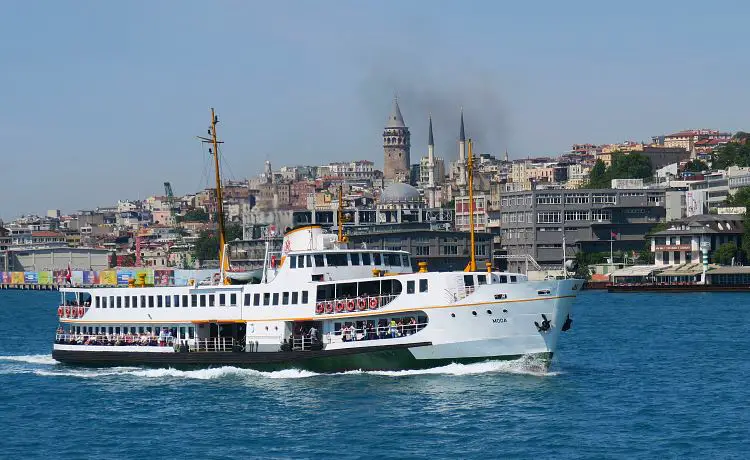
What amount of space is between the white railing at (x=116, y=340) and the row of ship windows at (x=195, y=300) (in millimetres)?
1058

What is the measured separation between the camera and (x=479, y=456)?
30109 millimetres

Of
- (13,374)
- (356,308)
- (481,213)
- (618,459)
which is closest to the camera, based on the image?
(618,459)

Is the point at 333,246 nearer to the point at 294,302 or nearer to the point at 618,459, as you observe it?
the point at 294,302

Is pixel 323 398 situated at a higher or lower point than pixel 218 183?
lower

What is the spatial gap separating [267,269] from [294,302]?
2.18m

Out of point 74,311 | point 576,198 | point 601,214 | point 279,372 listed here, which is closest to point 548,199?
point 576,198

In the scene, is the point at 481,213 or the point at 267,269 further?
the point at 481,213

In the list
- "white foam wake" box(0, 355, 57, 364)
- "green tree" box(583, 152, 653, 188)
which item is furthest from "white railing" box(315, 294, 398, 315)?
"green tree" box(583, 152, 653, 188)

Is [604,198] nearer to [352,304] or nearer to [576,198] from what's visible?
[576,198]

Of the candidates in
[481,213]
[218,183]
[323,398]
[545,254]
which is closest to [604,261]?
[545,254]

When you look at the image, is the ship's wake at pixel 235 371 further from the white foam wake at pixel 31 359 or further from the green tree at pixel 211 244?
Answer: the green tree at pixel 211 244

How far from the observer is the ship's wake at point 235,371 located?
1551 inches

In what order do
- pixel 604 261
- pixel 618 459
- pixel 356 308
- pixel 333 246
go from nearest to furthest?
1. pixel 618 459
2. pixel 356 308
3. pixel 333 246
4. pixel 604 261

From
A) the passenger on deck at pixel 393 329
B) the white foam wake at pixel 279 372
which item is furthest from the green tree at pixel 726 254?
the passenger on deck at pixel 393 329
